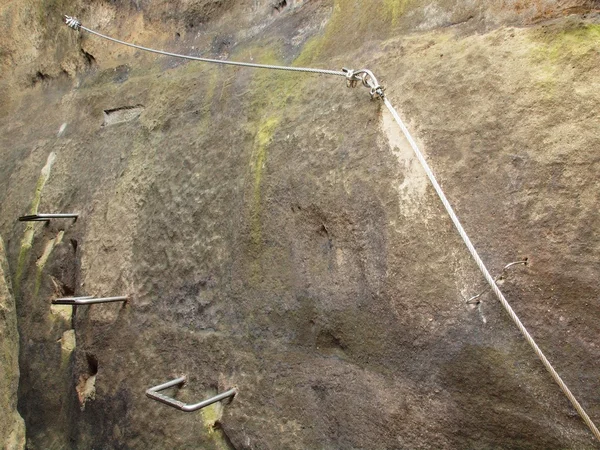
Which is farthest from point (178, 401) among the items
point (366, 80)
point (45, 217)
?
point (45, 217)

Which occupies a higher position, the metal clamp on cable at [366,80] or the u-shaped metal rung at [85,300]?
the metal clamp on cable at [366,80]

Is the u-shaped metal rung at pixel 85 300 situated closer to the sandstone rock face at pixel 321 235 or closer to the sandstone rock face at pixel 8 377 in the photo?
the sandstone rock face at pixel 321 235

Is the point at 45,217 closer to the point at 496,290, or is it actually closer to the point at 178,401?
the point at 178,401

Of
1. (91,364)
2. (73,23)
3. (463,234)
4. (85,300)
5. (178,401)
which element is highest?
(73,23)

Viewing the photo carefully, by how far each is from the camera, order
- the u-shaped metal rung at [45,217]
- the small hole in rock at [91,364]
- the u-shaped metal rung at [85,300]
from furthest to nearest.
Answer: the u-shaped metal rung at [45,217] < the small hole in rock at [91,364] < the u-shaped metal rung at [85,300]

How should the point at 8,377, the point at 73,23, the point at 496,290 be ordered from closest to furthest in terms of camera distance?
the point at 496,290
the point at 8,377
the point at 73,23

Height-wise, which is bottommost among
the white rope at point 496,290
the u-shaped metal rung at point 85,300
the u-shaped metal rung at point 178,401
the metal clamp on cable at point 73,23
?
the u-shaped metal rung at point 178,401

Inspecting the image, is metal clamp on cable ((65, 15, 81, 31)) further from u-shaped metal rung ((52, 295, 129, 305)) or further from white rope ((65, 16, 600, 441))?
white rope ((65, 16, 600, 441))

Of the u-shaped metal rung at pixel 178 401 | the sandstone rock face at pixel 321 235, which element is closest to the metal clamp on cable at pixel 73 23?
the sandstone rock face at pixel 321 235
